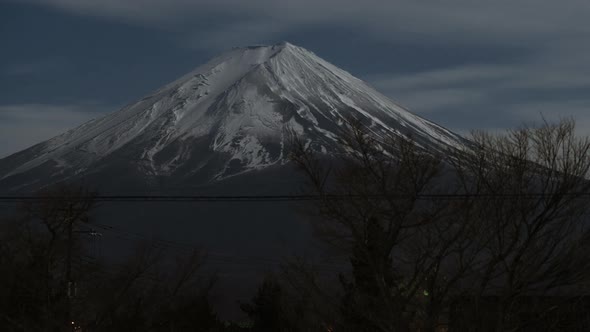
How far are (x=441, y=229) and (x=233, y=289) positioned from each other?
107 metres

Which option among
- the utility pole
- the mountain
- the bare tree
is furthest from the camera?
the mountain

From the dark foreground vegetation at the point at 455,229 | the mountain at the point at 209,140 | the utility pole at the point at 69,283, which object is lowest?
the utility pole at the point at 69,283

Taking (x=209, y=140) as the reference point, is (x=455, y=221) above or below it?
below

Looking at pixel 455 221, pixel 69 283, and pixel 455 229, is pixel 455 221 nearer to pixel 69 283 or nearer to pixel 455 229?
pixel 455 229

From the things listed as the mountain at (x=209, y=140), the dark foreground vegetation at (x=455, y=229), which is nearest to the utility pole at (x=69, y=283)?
the dark foreground vegetation at (x=455, y=229)

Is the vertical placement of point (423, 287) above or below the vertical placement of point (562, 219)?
below

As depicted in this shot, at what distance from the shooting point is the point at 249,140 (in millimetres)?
194750

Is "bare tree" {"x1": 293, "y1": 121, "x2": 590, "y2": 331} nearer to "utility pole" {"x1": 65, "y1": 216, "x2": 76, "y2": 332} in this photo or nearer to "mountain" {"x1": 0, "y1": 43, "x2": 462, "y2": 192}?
"utility pole" {"x1": 65, "y1": 216, "x2": 76, "y2": 332}

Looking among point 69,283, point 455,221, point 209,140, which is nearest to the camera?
point 455,221

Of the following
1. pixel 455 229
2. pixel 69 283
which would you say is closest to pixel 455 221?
pixel 455 229

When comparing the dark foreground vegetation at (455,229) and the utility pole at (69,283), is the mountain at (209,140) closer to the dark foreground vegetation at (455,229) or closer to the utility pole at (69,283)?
the utility pole at (69,283)

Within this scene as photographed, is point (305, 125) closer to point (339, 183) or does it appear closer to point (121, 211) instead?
point (121, 211)

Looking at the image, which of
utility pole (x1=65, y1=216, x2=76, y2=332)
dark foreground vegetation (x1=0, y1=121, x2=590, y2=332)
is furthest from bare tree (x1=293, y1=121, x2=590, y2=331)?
utility pole (x1=65, y1=216, x2=76, y2=332)

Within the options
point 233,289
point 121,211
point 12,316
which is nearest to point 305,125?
point 121,211
